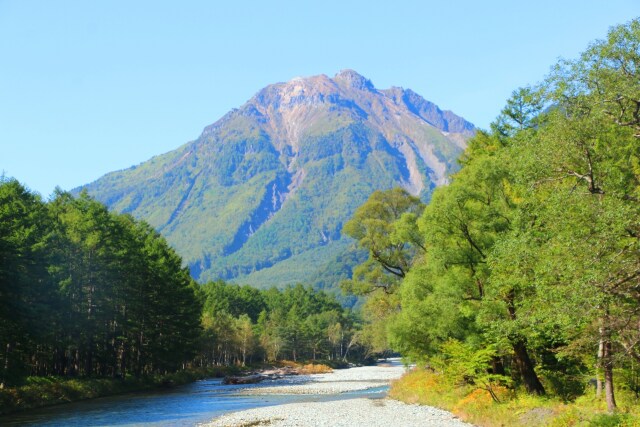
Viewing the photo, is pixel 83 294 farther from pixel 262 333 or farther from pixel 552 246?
pixel 262 333

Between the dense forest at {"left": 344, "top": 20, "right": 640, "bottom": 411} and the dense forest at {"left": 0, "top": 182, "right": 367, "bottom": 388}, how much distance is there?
29.9 meters

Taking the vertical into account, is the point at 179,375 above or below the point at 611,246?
below

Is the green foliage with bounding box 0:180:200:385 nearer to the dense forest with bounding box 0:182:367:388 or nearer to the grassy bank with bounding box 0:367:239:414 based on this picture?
the dense forest with bounding box 0:182:367:388

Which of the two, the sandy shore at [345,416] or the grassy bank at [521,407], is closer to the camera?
the grassy bank at [521,407]

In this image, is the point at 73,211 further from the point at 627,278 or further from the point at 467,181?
the point at 627,278

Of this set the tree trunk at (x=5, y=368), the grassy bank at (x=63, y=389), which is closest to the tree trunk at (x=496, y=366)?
the grassy bank at (x=63, y=389)

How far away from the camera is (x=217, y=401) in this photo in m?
51.5

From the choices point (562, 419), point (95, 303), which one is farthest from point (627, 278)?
point (95, 303)

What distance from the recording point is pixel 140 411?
42.5 meters

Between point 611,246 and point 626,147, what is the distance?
939 centimetres

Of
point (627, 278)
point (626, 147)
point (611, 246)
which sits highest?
point (626, 147)

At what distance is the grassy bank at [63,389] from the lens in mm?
42094

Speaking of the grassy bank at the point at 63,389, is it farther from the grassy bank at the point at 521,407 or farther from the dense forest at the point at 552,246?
the grassy bank at the point at 521,407

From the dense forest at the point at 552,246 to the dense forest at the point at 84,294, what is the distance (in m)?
29.9
